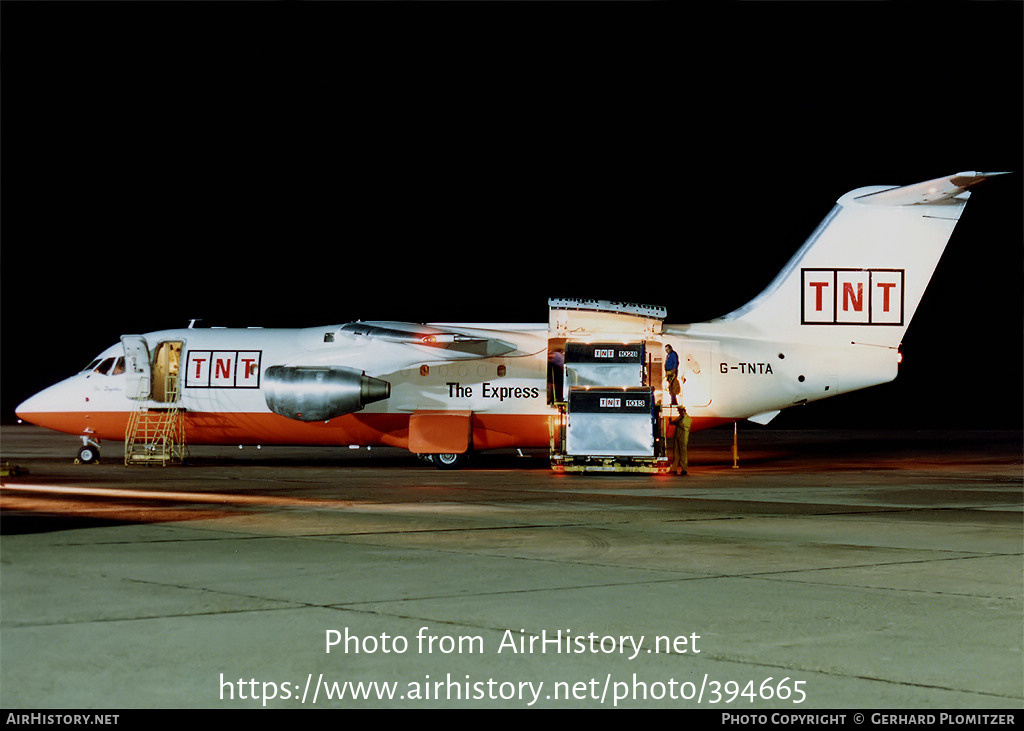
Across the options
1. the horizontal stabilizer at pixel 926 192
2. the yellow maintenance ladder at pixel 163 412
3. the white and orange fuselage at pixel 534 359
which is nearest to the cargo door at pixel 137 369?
the white and orange fuselage at pixel 534 359

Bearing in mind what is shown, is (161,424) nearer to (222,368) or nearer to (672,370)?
(222,368)

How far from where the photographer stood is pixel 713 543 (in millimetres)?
11664

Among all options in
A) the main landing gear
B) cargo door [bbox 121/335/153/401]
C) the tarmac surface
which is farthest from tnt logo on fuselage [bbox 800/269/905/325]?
cargo door [bbox 121/335/153/401]

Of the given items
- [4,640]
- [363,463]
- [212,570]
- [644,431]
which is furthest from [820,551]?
[363,463]

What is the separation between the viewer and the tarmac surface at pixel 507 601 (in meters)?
5.79

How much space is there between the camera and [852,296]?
2631 centimetres

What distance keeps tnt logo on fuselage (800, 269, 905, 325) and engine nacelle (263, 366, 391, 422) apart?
1076 centimetres

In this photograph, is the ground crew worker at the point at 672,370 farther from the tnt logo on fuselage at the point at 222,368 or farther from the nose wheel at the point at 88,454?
the nose wheel at the point at 88,454

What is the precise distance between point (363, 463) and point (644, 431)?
956 cm

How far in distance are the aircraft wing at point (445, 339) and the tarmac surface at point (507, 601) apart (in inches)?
382

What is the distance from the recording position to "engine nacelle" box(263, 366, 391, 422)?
2655 centimetres

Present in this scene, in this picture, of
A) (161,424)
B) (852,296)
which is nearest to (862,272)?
(852,296)

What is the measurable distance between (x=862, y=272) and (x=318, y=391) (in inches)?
530

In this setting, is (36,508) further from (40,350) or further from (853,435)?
(40,350)
